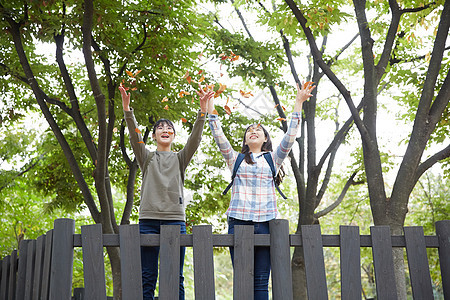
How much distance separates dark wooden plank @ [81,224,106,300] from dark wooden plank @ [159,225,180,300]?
0.40 m

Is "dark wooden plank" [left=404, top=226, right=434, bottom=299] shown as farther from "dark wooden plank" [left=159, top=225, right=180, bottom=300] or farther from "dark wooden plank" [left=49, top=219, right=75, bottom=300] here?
"dark wooden plank" [left=49, top=219, right=75, bottom=300]

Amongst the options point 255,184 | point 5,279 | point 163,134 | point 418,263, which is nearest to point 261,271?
point 255,184

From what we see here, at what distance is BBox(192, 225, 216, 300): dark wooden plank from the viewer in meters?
3.42

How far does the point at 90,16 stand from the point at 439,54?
4.38 m

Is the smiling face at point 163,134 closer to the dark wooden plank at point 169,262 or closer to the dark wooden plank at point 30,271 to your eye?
the dark wooden plank at point 169,262

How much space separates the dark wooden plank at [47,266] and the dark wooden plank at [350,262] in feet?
6.90

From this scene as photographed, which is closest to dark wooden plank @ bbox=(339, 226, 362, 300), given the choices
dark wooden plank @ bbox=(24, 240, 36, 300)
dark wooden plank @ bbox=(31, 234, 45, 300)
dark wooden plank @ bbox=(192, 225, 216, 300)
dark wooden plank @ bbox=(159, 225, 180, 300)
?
dark wooden plank @ bbox=(192, 225, 216, 300)

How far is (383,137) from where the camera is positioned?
13.4m

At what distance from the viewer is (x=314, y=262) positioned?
3480 mm

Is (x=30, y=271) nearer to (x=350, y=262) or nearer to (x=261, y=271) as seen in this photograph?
(x=261, y=271)

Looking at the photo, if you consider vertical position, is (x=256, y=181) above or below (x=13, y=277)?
above

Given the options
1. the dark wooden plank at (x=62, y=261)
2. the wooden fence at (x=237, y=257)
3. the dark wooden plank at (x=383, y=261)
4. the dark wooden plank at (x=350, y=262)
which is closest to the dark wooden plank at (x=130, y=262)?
the wooden fence at (x=237, y=257)

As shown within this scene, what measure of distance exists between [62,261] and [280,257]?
1.52 metres

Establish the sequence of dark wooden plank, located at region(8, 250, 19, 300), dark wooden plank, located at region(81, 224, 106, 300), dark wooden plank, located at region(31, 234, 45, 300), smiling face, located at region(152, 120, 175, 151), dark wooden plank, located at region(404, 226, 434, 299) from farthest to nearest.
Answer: dark wooden plank, located at region(8, 250, 19, 300), smiling face, located at region(152, 120, 175, 151), dark wooden plank, located at region(31, 234, 45, 300), dark wooden plank, located at region(404, 226, 434, 299), dark wooden plank, located at region(81, 224, 106, 300)
